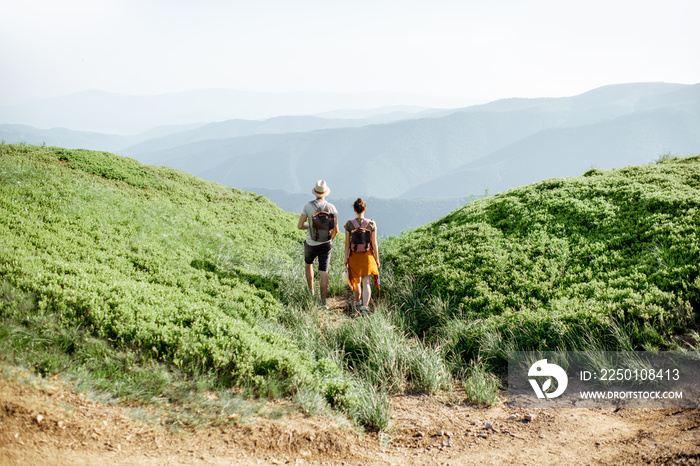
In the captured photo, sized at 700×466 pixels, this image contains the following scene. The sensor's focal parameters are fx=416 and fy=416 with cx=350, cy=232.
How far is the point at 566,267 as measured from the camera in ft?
26.1

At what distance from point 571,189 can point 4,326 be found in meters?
11.5

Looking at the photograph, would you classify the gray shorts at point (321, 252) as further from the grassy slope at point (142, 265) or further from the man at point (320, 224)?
the grassy slope at point (142, 265)

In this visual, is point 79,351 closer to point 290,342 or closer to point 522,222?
point 290,342

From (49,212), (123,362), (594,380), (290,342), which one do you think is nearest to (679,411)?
(594,380)

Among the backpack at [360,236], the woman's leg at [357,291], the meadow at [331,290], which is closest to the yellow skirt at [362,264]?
the backpack at [360,236]

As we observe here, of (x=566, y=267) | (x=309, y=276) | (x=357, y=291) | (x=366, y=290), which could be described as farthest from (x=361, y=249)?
(x=566, y=267)

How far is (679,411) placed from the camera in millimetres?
4641

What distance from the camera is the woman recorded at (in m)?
7.65

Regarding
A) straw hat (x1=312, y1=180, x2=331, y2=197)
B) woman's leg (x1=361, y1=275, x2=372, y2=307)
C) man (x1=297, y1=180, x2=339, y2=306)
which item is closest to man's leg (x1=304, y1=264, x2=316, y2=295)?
man (x1=297, y1=180, x2=339, y2=306)

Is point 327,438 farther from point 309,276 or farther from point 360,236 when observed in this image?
point 309,276

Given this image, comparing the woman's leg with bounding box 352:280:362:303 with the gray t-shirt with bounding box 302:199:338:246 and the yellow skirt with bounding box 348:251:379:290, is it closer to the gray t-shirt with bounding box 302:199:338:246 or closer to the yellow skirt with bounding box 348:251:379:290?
the yellow skirt with bounding box 348:251:379:290

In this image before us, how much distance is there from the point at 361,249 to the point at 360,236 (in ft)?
0.83

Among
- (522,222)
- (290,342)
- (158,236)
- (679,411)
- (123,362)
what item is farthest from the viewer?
(522,222)

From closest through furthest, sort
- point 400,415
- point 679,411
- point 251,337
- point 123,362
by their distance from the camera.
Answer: point 679,411
point 123,362
point 400,415
point 251,337
